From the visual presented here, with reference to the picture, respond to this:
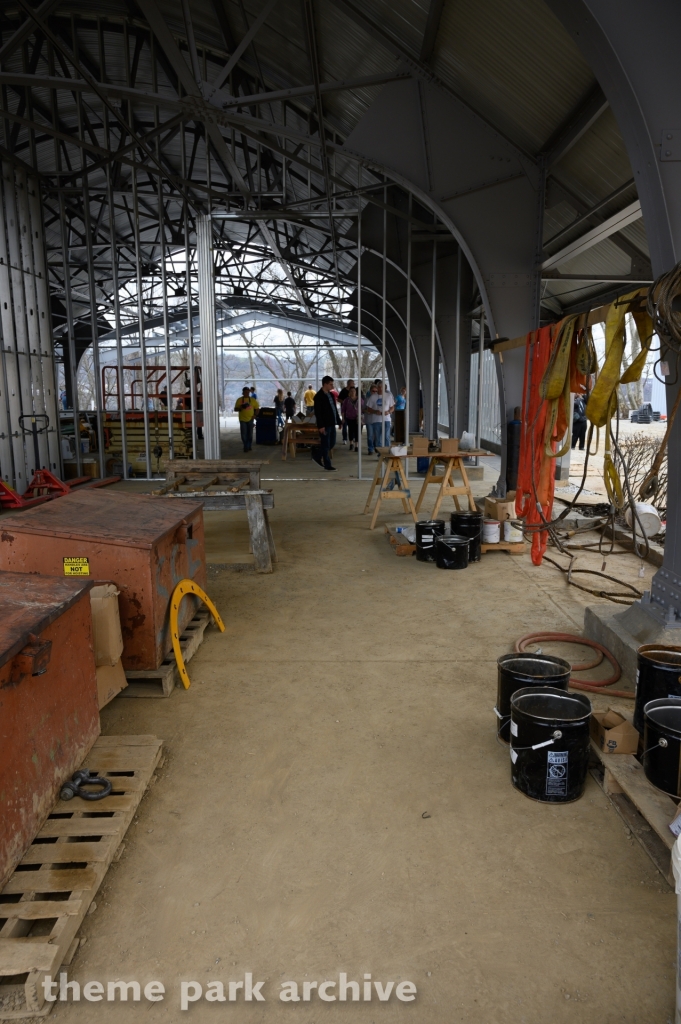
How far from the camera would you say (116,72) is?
13234 millimetres

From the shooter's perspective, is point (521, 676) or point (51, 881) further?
point (521, 676)

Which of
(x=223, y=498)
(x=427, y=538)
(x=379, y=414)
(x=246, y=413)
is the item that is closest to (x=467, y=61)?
(x=427, y=538)

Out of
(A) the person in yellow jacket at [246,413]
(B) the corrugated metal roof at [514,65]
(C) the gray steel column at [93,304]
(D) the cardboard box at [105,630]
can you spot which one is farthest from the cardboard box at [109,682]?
(A) the person in yellow jacket at [246,413]

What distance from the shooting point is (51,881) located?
244cm

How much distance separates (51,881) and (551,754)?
2134mm

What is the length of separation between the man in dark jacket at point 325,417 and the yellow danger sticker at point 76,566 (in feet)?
32.6

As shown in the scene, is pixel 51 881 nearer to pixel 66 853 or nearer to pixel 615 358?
pixel 66 853

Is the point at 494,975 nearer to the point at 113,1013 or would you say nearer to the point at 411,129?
the point at 113,1013

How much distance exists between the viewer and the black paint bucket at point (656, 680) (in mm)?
3260

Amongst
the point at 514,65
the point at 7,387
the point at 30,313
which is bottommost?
the point at 7,387

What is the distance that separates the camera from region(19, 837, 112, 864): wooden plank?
8.36 feet

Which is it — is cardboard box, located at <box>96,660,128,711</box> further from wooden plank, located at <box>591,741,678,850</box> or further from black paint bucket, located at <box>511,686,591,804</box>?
wooden plank, located at <box>591,741,678,850</box>

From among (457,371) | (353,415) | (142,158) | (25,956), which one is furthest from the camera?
(353,415)

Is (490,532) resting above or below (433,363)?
below
